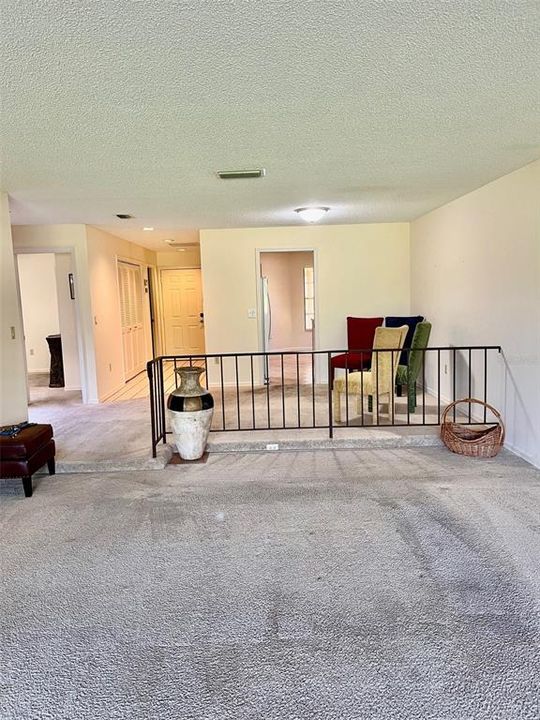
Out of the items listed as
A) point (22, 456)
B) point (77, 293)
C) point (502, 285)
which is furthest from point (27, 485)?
point (502, 285)

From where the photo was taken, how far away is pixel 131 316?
26.7 ft

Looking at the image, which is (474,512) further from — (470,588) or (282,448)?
(282,448)

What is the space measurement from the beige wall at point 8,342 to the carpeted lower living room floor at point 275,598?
29.8 inches

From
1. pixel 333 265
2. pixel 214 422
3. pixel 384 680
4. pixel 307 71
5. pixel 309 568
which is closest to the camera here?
pixel 384 680

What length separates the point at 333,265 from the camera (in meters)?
7.01

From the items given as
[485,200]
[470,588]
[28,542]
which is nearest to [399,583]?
[470,588]

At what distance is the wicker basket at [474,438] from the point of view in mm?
4090

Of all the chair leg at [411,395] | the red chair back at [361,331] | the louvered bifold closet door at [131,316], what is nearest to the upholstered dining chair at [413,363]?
the chair leg at [411,395]

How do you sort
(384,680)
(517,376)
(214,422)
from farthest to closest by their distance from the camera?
(214,422) < (517,376) < (384,680)

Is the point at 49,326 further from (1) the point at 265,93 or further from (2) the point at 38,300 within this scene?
(1) the point at 265,93

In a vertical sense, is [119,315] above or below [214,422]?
above

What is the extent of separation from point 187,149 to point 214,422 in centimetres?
286

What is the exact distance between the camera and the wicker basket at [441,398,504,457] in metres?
4.09

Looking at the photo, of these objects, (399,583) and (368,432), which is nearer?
(399,583)
